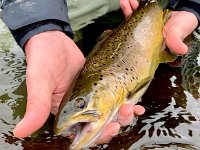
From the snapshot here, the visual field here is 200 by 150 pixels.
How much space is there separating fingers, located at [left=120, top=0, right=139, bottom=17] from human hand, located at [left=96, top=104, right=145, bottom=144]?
1.05 metres

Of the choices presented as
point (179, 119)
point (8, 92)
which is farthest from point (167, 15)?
point (8, 92)

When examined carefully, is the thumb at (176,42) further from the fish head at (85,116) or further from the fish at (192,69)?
the fish head at (85,116)

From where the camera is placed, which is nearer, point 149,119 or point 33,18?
point 149,119

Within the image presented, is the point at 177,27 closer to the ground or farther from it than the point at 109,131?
farther from it

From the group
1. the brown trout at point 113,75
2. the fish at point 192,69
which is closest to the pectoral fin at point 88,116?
the brown trout at point 113,75

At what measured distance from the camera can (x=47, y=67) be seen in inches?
78.5

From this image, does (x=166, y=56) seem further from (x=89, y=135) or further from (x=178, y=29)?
(x=89, y=135)

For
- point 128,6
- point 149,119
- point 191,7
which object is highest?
point 128,6

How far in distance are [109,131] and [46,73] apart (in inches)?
14.8

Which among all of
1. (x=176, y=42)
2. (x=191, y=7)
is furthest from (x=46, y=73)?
(x=191, y=7)

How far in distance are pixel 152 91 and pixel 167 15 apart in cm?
62

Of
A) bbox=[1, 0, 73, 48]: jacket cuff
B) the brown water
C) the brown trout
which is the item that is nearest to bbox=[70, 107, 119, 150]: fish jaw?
the brown trout

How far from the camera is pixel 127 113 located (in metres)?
2.02

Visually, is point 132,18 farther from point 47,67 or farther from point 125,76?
point 47,67
